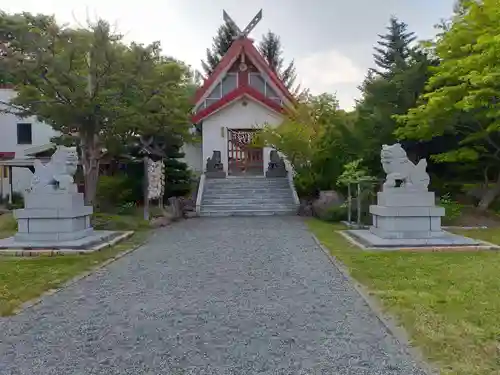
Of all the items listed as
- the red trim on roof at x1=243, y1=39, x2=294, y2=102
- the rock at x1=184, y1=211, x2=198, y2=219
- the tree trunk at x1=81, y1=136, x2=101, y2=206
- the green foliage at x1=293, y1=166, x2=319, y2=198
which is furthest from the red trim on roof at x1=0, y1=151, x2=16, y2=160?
the green foliage at x1=293, y1=166, x2=319, y2=198

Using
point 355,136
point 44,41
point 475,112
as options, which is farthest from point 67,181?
point 475,112

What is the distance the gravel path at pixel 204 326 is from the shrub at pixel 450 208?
279 inches

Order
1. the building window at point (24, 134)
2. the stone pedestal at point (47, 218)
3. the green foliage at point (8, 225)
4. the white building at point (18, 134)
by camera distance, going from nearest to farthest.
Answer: the stone pedestal at point (47, 218) → the green foliage at point (8, 225) → the white building at point (18, 134) → the building window at point (24, 134)

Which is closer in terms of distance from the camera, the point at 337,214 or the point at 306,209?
the point at 337,214

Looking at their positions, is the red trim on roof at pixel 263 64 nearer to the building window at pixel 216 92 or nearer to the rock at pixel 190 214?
the building window at pixel 216 92

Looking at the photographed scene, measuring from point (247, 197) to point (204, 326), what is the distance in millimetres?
14298

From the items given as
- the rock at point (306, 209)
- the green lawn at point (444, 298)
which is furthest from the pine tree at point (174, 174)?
the green lawn at point (444, 298)

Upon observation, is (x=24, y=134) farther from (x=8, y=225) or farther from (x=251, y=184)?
(x=8, y=225)

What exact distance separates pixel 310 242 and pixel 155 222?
553cm

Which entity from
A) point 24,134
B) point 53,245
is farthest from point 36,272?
point 24,134

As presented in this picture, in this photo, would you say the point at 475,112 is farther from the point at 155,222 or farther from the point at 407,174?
the point at 155,222

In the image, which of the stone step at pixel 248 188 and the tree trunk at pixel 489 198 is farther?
the stone step at pixel 248 188

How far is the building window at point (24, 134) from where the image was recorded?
27.6m

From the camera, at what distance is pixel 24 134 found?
27672mm
